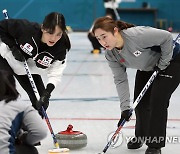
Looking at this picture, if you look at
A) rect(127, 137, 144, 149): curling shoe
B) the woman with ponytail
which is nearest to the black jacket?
the woman with ponytail

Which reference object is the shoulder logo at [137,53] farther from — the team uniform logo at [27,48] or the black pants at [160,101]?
the team uniform logo at [27,48]

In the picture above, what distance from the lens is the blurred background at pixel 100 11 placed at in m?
14.8

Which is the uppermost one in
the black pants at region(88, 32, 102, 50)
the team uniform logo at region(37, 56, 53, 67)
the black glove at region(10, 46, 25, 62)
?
the black glove at region(10, 46, 25, 62)

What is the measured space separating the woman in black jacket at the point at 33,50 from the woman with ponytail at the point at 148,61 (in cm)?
36

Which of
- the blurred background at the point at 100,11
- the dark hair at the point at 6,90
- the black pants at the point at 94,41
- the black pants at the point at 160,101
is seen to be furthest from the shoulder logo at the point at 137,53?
the blurred background at the point at 100,11

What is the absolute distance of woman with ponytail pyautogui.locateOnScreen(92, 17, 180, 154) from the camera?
10.1ft

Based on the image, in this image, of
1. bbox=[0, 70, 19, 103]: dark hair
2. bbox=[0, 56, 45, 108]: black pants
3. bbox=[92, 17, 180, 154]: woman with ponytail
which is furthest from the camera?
bbox=[0, 56, 45, 108]: black pants

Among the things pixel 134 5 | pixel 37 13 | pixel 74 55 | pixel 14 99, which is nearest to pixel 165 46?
pixel 14 99

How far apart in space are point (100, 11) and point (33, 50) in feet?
41.5

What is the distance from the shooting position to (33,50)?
3.37 meters

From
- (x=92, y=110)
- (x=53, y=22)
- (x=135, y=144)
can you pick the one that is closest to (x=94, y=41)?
(x=92, y=110)

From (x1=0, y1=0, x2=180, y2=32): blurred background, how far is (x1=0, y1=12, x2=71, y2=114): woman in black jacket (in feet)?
37.5

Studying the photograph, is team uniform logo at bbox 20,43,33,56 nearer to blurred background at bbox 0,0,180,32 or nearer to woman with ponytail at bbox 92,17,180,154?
woman with ponytail at bbox 92,17,180,154

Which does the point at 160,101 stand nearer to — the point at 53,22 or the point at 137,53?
the point at 137,53
